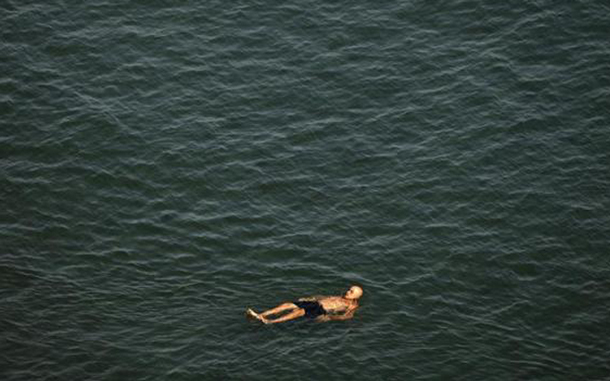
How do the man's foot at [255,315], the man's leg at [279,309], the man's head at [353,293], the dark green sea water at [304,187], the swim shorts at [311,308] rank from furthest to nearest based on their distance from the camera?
1. the man's head at [353,293]
2. the swim shorts at [311,308]
3. the man's leg at [279,309]
4. the dark green sea water at [304,187]
5. the man's foot at [255,315]

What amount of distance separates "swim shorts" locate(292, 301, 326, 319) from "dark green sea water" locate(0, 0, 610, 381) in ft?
1.75

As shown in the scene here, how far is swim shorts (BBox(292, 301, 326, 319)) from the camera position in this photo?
97.3ft

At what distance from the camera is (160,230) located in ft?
109

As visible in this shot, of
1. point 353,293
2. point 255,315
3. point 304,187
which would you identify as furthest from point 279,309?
point 304,187

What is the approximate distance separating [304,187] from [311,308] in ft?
23.5

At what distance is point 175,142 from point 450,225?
40.2 feet

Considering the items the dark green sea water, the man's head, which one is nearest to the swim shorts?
the dark green sea water

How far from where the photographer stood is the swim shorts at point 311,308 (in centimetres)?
2967

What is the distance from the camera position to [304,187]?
35562mm

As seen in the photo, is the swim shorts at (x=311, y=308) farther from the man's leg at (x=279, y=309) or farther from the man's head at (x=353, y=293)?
the man's head at (x=353, y=293)

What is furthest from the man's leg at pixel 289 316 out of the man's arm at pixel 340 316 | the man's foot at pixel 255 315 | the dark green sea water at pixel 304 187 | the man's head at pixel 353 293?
the man's head at pixel 353 293

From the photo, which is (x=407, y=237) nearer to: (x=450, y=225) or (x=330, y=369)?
(x=450, y=225)

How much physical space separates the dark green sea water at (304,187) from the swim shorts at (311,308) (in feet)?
1.75

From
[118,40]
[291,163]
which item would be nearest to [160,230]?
[291,163]
